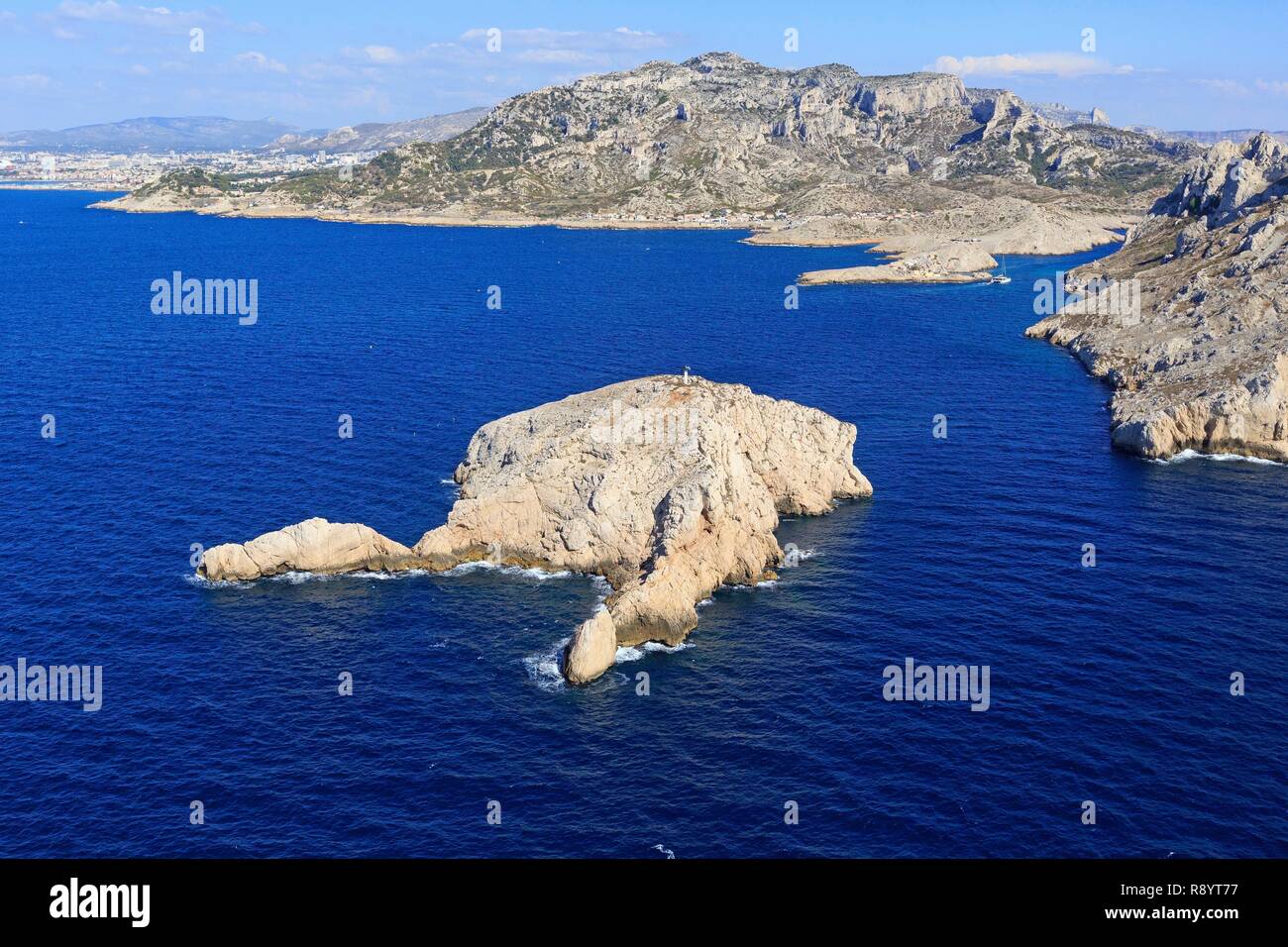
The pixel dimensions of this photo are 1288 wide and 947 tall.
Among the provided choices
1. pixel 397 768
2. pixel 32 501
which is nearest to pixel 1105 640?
pixel 397 768

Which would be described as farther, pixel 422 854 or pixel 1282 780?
pixel 1282 780

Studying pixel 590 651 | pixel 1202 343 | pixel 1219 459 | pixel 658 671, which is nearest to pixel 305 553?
pixel 590 651

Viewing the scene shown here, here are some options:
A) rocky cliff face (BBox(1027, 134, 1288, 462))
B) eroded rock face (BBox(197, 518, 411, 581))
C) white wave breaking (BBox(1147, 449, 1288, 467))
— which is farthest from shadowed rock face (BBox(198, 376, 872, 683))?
rocky cliff face (BBox(1027, 134, 1288, 462))

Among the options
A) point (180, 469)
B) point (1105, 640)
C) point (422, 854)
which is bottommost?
point (422, 854)

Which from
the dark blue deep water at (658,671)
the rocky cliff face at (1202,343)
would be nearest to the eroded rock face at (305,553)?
the dark blue deep water at (658,671)

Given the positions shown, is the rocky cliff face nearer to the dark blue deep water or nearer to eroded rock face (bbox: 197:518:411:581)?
the dark blue deep water

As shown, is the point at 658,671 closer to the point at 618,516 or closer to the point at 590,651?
the point at 590,651

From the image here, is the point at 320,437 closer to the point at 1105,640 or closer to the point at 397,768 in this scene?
the point at 397,768
